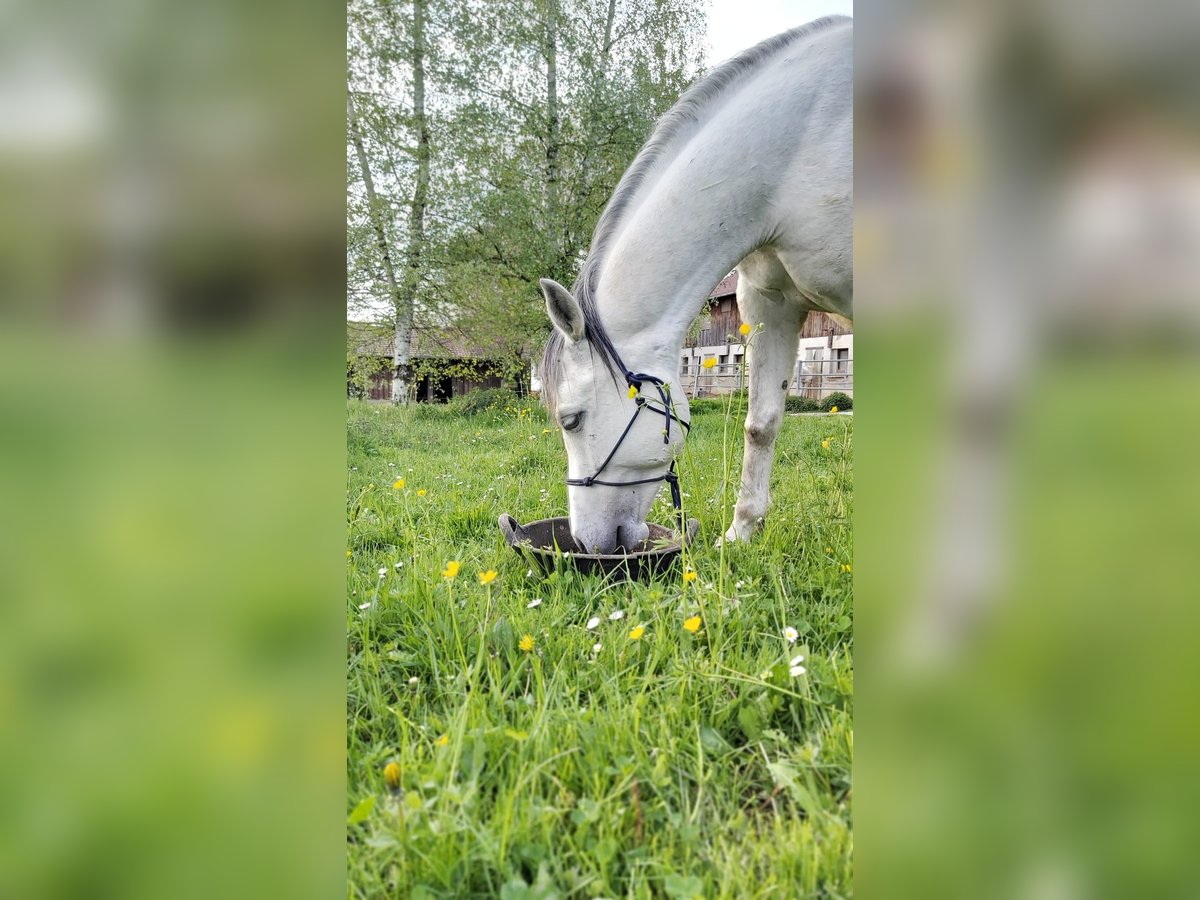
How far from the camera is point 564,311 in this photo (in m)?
2.26

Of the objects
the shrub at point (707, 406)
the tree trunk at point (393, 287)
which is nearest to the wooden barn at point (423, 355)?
the tree trunk at point (393, 287)

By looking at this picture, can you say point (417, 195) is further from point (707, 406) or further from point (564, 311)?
point (564, 311)

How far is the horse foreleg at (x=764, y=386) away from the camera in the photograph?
289cm

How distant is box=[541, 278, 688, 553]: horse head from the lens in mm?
2285

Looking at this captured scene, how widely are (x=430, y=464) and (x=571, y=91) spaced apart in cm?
747

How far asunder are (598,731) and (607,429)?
1322mm

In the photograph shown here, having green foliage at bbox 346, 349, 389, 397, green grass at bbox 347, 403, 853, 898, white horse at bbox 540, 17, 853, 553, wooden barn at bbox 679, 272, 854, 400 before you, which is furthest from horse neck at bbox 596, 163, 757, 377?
green foliage at bbox 346, 349, 389, 397

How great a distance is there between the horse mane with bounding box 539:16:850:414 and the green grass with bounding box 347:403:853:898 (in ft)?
2.63
